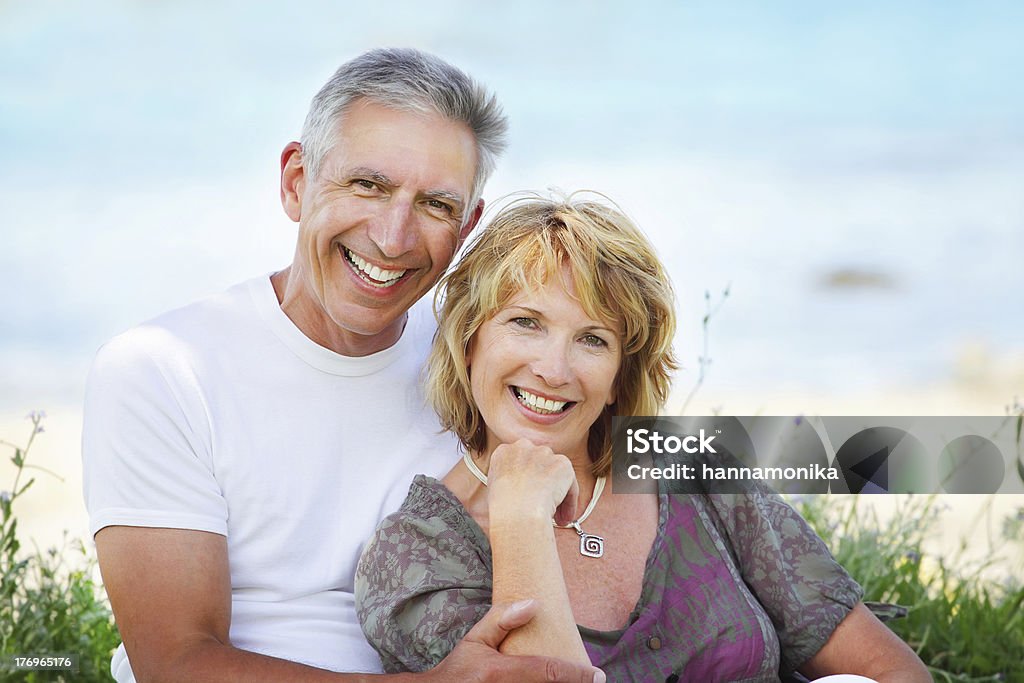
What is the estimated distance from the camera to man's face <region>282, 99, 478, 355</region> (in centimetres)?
256

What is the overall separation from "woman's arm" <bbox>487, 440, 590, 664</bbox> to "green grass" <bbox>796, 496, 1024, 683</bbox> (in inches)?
67.5

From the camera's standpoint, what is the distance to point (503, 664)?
215cm

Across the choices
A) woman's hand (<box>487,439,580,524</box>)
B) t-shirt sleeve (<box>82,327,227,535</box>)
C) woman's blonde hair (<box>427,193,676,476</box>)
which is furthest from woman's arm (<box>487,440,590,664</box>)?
t-shirt sleeve (<box>82,327,227,535</box>)

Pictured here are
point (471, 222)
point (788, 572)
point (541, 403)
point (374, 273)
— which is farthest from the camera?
point (471, 222)

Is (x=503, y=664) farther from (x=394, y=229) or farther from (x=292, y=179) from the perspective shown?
(x=292, y=179)

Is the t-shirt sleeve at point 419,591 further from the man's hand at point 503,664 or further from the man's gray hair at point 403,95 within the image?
the man's gray hair at point 403,95

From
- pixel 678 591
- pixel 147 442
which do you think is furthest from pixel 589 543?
pixel 147 442

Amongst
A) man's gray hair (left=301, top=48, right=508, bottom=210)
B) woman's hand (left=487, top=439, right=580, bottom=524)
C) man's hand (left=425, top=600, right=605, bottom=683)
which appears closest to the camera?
man's hand (left=425, top=600, right=605, bottom=683)

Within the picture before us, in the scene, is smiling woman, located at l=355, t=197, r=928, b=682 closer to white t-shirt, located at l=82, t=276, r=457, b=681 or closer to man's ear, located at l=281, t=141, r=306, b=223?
white t-shirt, located at l=82, t=276, r=457, b=681

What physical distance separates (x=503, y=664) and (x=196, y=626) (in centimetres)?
63

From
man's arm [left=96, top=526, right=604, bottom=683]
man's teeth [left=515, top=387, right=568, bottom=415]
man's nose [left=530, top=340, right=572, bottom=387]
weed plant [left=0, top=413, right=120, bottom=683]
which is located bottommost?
weed plant [left=0, top=413, right=120, bottom=683]

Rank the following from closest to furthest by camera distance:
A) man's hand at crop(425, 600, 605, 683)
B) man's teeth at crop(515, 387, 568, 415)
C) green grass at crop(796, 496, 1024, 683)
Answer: man's hand at crop(425, 600, 605, 683), man's teeth at crop(515, 387, 568, 415), green grass at crop(796, 496, 1024, 683)

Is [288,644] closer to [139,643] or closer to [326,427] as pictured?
[139,643]

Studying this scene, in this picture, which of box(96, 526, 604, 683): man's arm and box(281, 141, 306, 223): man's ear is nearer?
box(96, 526, 604, 683): man's arm
